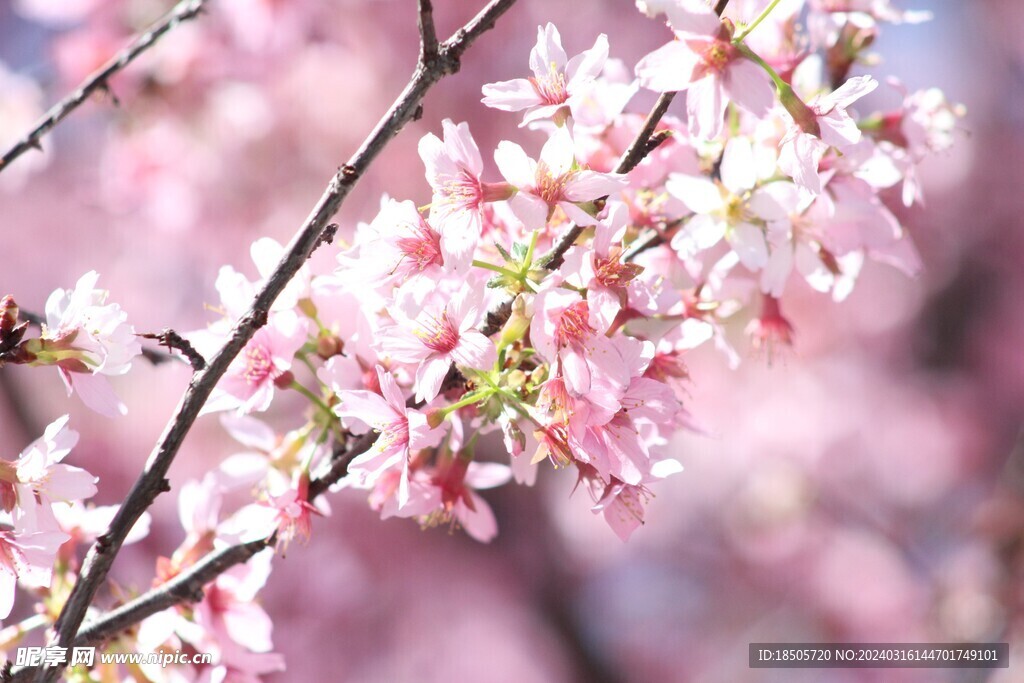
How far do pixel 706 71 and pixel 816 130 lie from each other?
0.09 m

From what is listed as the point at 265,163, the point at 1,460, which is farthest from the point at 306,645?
the point at 1,460

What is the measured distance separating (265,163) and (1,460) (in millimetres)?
2317

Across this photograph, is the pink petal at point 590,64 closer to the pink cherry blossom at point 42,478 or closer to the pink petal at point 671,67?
the pink petal at point 671,67

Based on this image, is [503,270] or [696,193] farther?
[696,193]

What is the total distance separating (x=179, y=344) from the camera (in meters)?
0.58

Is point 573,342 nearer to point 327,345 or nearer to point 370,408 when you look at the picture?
point 370,408

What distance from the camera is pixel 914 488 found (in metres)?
3.03

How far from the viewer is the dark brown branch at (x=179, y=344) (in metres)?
0.57

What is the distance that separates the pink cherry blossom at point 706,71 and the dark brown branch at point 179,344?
35 centimetres

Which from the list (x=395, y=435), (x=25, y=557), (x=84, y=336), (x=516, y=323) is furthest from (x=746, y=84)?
(x=25, y=557)

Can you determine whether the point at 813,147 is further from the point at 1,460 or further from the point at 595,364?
the point at 1,460

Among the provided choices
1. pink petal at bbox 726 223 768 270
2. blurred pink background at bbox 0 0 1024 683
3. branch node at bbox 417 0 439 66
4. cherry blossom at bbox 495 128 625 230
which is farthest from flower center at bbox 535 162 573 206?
blurred pink background at bbox 0 0 1024 683

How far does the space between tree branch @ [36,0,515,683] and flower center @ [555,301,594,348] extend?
0.16 m

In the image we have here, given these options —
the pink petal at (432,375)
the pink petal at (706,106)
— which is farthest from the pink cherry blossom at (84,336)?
the pink petal at (706,106)
